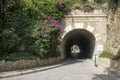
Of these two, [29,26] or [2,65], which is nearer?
[2,65]

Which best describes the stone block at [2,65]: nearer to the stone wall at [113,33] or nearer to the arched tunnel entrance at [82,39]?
the stone wall at [113,33]

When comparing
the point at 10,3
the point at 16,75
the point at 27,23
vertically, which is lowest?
the point at 16,75

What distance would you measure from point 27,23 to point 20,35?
105 centimetres

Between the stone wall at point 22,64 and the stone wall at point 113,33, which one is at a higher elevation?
the stone wall at point 113,33

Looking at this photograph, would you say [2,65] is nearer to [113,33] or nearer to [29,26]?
[29,26]

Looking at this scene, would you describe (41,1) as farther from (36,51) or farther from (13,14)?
(36,51)

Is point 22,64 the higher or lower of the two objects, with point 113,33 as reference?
lower

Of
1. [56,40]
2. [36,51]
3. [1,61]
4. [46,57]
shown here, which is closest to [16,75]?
[1,61]

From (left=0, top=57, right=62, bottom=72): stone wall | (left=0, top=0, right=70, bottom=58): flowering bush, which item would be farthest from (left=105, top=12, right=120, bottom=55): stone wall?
(left=0, top=57, right=62, bottom=72): stone wall

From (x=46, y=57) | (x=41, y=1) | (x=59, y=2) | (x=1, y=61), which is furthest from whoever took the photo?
(x=59, y=2)

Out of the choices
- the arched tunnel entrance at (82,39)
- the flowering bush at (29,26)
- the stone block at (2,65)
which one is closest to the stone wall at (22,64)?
the stone block at (2,65)

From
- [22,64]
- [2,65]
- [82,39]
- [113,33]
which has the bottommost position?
[82,39]

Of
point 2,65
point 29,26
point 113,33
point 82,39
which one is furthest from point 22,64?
point 82,39

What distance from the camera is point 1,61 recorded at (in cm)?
1291
